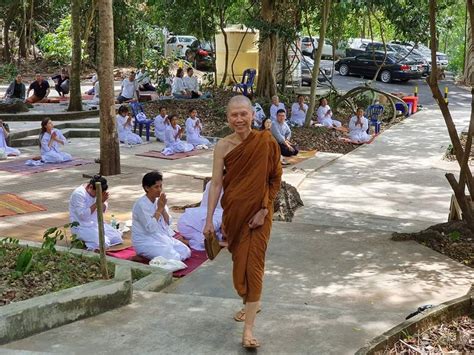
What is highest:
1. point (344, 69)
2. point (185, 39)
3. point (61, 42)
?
point (185, 39)

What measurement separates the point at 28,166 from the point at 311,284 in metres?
7.80

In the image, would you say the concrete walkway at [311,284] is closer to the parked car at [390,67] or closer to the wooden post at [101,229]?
the wooden post at [101,229]

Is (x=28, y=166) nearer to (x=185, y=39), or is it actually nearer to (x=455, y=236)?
(x=455, y=236)

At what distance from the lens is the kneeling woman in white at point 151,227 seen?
21.9 feet

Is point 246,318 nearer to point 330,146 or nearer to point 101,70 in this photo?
point 101,70

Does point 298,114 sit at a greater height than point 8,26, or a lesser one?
lesser

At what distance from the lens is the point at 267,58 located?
60.9ft

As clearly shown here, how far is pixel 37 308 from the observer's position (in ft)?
14.2

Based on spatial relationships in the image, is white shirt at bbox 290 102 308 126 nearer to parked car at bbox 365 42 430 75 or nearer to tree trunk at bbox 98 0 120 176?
tree trunk at bbox 98 0 120 176

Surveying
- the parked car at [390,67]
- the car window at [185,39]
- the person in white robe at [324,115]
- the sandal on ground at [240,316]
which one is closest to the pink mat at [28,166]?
the person in white robe at [324,115]

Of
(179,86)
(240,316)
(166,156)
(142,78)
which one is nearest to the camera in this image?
(240,316)

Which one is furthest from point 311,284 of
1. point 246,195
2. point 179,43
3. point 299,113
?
point 179,43

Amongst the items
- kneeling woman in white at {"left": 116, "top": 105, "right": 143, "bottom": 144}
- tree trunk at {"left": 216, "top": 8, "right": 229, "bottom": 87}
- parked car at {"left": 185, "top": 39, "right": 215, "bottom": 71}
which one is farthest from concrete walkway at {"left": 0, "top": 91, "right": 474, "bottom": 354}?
parked car at {"left": 185, "top": 39, "right": 215, "bottom": 71}

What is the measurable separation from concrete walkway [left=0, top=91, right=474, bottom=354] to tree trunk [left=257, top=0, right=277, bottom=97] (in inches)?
285
